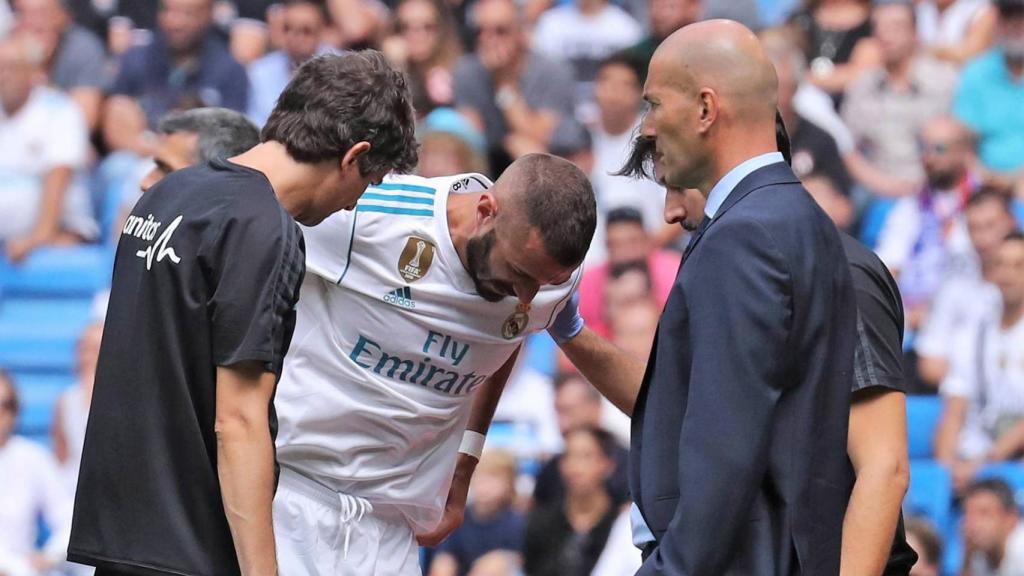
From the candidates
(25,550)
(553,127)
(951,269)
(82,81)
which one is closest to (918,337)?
(951,269)

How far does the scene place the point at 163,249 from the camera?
3205 mm

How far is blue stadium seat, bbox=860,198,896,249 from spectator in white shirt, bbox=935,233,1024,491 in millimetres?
849

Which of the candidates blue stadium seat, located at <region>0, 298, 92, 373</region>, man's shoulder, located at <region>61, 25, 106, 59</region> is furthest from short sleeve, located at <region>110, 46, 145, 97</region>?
blue stadium seat, located at <region>0, 298, 92, 373</region>

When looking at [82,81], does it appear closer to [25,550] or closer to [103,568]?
[25,550]

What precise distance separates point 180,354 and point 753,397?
1.15 metres

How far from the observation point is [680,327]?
3027 millimetres

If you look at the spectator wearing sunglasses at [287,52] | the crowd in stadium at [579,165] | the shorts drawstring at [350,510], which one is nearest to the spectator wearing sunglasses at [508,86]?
the crowd in stadium at [579,165]

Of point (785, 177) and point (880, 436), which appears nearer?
point (785, 177)

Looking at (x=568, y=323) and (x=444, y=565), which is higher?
(x=568, y=323)

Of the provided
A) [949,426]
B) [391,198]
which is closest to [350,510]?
[391,198]

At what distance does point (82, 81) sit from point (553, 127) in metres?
3.17

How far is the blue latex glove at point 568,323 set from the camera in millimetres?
4188

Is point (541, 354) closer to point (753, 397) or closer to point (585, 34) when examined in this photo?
point (585, 34)

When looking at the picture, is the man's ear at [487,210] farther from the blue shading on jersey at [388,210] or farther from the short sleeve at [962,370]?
the short sleeve at [962,370]
